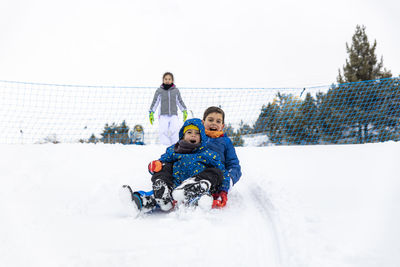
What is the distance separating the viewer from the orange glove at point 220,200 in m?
2.14

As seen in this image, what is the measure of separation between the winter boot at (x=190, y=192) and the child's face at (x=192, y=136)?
0.46 meters

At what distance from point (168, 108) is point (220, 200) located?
3.15m

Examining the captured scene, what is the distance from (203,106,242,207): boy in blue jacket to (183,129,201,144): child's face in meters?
0.25

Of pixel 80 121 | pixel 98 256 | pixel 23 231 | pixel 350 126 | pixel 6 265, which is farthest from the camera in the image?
pixel 350 126

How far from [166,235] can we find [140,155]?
2561mm

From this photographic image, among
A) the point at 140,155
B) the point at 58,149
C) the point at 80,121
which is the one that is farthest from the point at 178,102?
the point at 80,121

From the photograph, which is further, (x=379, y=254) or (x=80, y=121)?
(x=80, y=121)

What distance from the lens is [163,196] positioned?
206 cm

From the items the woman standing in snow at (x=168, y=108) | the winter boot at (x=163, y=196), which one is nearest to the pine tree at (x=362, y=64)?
the woman standing in snow at (x=168, y=108)

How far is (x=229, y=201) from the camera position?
7.95 feet

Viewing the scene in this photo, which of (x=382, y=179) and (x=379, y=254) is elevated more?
(x=382, y=179)

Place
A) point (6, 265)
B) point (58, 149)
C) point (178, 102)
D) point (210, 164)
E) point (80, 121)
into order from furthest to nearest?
point (80, 121), point (178, 102), point (58, 149), point (210, 164), point (6, 265)

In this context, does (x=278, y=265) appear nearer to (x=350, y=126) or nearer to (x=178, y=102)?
(x=178, y=102)

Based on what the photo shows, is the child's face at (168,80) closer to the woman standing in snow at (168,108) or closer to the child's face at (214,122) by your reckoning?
the woman standing in snow at (168,108)
